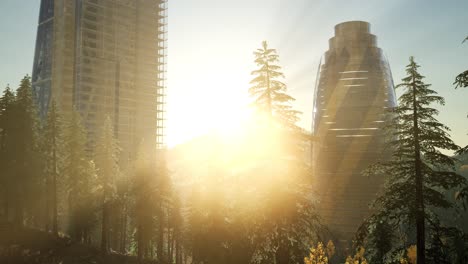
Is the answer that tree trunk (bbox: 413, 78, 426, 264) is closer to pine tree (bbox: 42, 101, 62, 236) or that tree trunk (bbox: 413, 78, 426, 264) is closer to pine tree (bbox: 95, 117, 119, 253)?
pine tree (bbox: 95, 117, 119, 253)

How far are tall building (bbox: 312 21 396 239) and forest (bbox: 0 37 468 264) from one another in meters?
67.6

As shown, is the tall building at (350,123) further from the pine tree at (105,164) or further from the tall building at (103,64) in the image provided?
the pine tree at (105,164)

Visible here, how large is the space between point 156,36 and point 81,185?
96925mm

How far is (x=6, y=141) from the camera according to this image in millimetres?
36219

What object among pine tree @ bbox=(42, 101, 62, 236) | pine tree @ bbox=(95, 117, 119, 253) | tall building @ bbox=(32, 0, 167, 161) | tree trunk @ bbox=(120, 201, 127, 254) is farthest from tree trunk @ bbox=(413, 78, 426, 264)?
tall building @ bbox=(32, 0, 167, 161)

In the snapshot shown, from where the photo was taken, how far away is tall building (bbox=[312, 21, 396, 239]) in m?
104

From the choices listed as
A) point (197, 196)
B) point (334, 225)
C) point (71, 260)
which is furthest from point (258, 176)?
point (334, 225)

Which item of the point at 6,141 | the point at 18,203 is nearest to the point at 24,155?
the point at 6,141

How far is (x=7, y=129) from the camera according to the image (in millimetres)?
36375

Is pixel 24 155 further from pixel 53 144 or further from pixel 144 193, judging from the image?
pixel 144 193

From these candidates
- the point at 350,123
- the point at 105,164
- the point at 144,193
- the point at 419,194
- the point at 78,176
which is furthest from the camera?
the point at 350,123

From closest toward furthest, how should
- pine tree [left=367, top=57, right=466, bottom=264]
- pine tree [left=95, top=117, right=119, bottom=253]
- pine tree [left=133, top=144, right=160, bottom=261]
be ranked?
pine tree [left=367, top=57, right=466, bottom=264] → pine tree [left=133, top=144, right=160, bottom=261] → pine tree [left=95, top=117, right=119, bottom=253]

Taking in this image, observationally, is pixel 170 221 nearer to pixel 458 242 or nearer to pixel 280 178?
pixel 280 178

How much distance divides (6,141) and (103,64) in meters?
80.1
